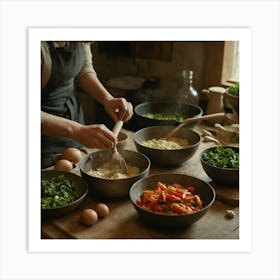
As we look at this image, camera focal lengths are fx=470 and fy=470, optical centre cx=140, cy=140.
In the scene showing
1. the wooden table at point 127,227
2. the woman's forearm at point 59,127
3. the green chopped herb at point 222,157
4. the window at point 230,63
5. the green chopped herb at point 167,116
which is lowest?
the wooden table at point 127,227

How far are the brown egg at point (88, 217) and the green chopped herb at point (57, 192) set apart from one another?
0.24 ft

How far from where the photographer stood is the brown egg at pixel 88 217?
131 cm

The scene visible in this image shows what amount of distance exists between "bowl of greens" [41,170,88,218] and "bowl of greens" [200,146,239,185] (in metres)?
0.42

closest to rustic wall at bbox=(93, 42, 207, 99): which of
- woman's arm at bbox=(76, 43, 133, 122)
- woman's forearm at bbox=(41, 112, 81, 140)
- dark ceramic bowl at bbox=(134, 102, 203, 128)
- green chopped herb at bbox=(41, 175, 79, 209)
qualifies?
dark ceramic bowl at bbox=(134, 102, 203, 128)

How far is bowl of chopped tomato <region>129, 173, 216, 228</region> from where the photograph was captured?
1.27 meters

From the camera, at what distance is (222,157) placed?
63.7 inches

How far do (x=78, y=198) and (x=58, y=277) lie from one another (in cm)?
24

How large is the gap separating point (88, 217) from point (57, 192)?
0.14 metres

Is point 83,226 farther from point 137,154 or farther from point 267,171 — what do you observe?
point 267,171

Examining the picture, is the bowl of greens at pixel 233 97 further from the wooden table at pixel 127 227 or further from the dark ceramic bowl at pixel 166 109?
the wooden table at pixel 127 227

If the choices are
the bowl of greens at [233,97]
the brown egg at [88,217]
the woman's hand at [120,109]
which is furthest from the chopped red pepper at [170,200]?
the bowl of greens at [233,97]

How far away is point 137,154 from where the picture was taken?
63.1 inches

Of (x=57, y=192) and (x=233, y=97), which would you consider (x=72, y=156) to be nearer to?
(x=57, y=192)

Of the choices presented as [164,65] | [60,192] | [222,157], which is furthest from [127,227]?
[164,65]
